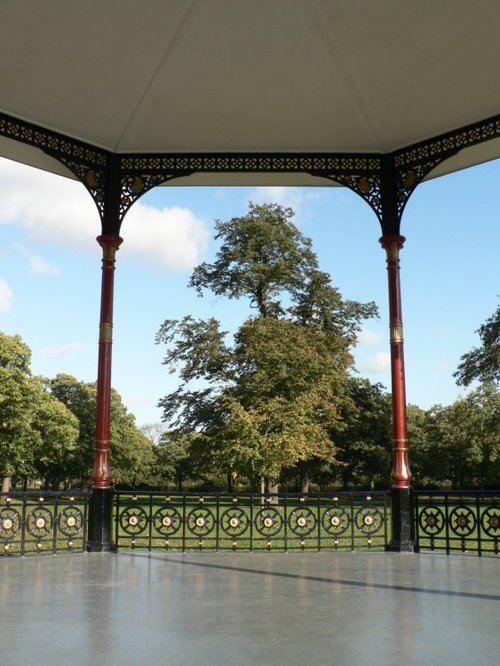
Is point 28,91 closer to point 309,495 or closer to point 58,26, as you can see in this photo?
point 58,26

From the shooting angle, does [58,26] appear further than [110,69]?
No

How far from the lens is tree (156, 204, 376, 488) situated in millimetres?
21625

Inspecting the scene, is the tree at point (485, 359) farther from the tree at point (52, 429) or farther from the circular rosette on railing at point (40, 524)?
the circular rosette on railing at point (40, 524)

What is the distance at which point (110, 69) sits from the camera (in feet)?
23.0

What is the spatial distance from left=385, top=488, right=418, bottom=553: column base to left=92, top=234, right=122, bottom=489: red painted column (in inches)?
130

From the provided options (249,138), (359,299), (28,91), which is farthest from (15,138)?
(359,299)

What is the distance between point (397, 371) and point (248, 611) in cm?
436

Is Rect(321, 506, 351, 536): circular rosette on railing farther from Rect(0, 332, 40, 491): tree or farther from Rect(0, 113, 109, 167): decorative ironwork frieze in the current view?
Rect(0, 332, 40, 491): tree

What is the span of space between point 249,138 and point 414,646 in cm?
627

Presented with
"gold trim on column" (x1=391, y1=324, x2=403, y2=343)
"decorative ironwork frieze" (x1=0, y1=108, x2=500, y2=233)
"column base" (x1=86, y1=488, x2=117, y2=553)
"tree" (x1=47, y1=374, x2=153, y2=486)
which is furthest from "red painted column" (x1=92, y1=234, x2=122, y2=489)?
"tree" (x1=47, y1=374, x2=153, y2=486)

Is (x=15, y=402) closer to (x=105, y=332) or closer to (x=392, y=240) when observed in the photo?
(x=105, y=332)

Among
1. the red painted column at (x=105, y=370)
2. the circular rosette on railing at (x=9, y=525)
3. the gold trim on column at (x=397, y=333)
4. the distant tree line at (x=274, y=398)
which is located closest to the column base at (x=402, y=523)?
the gold trim on column at (x=397, y=333)

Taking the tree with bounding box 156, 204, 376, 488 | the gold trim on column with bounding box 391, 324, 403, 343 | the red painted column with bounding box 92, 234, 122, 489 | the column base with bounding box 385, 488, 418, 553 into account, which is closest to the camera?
the column base with bounding box 385, 488, 418, 553

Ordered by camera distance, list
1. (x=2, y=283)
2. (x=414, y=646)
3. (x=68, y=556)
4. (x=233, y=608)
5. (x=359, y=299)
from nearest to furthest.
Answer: (x=414, y=646), (x=233, y=608), (x=68, y=556), (x=359, y=299), (x=2, y=283)
